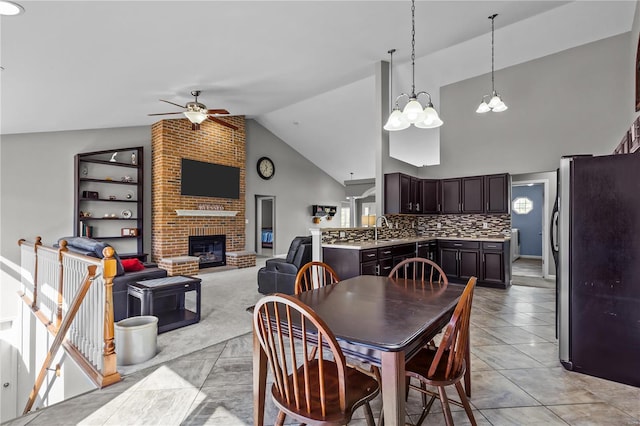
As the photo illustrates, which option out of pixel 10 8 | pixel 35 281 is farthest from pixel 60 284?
pixel 10 8

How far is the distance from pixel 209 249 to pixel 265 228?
4160 millimetres

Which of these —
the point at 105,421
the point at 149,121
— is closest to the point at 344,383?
the point at 105,421

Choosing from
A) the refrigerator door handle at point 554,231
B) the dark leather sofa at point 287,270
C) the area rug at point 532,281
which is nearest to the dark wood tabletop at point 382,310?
the refrigerator door handle at point 554,231

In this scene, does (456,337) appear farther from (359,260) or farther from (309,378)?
(359,260)

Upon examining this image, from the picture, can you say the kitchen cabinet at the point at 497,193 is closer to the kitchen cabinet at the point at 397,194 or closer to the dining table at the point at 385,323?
the kitchen cabinet at the point at 397,194

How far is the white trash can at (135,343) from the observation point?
103 inches

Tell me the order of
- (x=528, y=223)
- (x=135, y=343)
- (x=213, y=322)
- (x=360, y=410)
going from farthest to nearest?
(x=528, y=223)
(x=213, y=322)
(x=135, y=343)
(x=360, y=410)

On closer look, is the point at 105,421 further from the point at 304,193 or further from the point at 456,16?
the point at 304,193

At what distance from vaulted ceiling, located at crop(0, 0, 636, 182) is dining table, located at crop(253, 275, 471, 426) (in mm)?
2860

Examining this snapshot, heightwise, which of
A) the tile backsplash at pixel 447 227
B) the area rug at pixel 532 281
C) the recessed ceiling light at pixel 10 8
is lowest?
the area rug at pixel 532 281

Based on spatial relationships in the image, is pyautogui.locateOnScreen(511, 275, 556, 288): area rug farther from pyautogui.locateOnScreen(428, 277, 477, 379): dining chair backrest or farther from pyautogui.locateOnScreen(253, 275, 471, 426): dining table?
pyautogui.locateOnScreen(428, 277, 477, 379): dining chair backrest

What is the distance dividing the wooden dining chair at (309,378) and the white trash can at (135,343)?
170 centimetres

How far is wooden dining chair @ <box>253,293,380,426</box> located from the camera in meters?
1.23

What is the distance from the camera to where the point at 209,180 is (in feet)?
24.1
